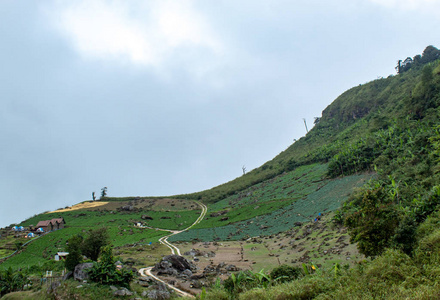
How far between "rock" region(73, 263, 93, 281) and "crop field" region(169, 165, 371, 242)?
119ft

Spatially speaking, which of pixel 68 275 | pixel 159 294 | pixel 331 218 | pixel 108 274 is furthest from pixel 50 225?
pixel 331 218

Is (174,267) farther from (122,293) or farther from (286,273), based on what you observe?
(286,273)

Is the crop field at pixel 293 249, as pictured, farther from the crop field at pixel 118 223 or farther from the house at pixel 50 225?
the house at pixel 50 225

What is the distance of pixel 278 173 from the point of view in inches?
4518

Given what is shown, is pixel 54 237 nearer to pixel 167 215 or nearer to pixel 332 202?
pixel 167 215

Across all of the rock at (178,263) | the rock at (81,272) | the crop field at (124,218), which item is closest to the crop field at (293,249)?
the rock at (178,263)

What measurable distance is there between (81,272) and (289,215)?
46.3 meters

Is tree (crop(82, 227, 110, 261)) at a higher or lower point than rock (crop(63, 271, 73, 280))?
higher

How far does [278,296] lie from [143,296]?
13.7 meters

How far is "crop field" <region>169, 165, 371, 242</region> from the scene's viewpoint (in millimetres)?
55469

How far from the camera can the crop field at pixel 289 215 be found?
55469 millimetres

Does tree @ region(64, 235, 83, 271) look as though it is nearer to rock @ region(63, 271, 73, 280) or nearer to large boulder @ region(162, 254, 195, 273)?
rock @ region(63, 271, 73, 280)

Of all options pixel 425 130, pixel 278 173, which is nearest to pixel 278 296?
pixel 425 130

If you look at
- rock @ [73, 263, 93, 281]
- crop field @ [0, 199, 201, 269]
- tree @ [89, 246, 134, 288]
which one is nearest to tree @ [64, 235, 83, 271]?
rock @ [73, 263, 93, 281]
